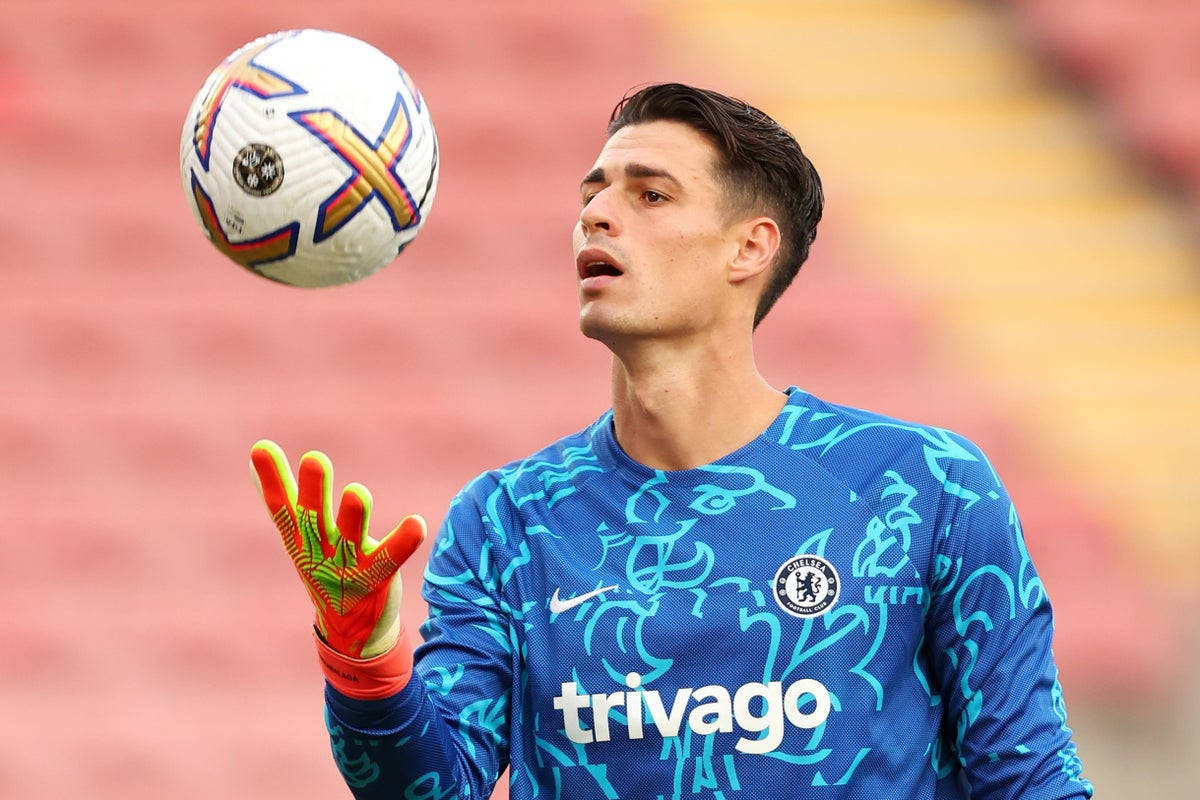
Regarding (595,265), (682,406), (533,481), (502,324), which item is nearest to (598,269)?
(595,265)

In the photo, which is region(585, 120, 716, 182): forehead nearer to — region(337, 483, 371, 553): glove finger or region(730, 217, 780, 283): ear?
region(730, 217, 780, 283): ear

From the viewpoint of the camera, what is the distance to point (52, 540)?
249 inches

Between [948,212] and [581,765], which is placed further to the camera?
[948,212]

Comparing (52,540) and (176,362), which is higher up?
(176,362)

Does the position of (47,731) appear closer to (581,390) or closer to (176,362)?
(176,362)

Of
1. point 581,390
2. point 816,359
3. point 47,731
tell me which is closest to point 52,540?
point 47,731

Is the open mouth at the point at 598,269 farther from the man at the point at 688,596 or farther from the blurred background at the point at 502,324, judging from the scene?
the blurred background at the point at 502,324

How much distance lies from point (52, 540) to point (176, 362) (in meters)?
0.82

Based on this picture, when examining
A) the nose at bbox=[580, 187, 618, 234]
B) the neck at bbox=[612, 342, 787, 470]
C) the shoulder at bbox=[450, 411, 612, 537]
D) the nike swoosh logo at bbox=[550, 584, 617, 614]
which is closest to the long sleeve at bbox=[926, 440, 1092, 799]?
the neck at bbox=[612, 342, 787, 470]

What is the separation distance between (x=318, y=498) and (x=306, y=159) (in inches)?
24.3

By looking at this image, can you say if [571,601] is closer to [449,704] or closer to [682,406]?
[449,704]

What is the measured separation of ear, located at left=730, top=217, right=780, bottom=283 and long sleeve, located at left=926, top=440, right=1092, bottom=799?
0.60 metres

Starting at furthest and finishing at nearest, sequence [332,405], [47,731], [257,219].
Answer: [332,405] < [47,731] < [257,219]

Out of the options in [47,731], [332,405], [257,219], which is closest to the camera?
[257,219]
